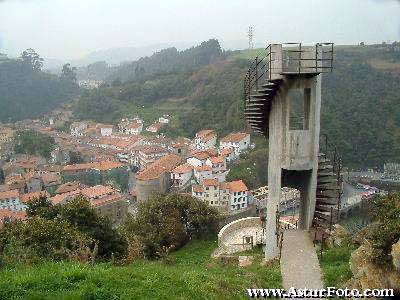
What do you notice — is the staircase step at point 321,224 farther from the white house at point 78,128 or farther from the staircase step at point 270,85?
the white house at point 78,128

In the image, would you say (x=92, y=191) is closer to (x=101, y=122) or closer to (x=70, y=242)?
(x=70, y=242)

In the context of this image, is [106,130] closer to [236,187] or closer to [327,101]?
[327,101]

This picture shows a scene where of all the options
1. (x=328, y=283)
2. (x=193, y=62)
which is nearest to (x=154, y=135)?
(x=193, y=62)

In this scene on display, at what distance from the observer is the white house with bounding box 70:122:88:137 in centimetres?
8250

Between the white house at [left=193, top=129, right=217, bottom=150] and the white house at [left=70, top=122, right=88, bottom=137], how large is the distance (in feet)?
92.6

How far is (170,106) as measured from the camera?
8875 cm

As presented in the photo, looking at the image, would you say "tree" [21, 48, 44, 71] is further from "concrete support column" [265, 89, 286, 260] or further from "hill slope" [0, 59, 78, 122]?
"concrete support column" [265, 89, 286, 260]

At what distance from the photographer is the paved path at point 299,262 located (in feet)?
26.2

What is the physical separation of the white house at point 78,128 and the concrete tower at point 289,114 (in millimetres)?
74456

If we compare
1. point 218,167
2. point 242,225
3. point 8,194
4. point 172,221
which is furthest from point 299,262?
point 218,167

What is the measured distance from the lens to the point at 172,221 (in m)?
21.9

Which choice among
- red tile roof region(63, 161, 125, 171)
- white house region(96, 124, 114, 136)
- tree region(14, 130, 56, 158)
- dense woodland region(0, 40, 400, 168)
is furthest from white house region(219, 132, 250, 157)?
white house region(96, 124, 114, 136)

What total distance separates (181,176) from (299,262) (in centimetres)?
4039

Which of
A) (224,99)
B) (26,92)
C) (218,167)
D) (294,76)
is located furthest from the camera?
(26,92)
